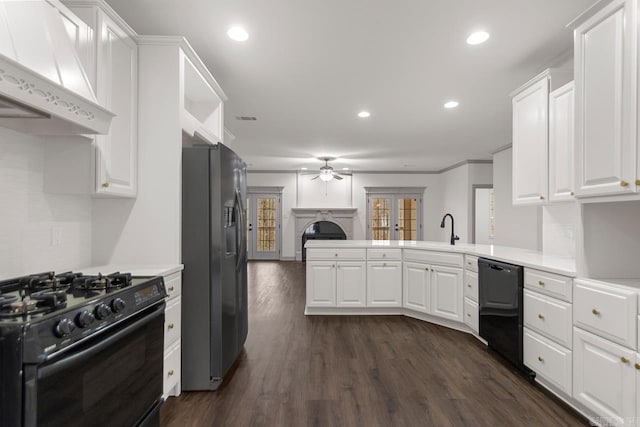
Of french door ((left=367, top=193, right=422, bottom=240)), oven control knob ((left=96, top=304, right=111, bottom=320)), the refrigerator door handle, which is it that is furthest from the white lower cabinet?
french door ((left=367, top=193, right=422, bottom=240))

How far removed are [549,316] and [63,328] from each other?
2.73 m

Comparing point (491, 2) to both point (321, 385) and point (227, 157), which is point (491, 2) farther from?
point (321, 385)

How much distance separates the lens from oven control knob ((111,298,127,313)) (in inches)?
49.0

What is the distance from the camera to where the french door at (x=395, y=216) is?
29.4 ft

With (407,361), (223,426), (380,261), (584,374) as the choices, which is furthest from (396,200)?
(223,426)

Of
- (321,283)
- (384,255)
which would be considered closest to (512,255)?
(384,255)

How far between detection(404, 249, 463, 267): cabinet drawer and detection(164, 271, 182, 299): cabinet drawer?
2667mm

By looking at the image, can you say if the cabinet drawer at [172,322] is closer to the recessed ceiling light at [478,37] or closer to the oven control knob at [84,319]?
the oven control knob at [84,319]

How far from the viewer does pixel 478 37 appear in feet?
7.63

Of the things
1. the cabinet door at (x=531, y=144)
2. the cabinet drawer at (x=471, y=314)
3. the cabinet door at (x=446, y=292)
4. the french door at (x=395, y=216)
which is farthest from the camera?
the french door at (x=395, y=216)

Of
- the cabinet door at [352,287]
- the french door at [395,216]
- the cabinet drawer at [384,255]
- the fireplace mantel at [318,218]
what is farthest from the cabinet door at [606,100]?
the french door at [395,216]

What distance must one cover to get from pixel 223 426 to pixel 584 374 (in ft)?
7.23

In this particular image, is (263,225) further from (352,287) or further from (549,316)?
(549,316)

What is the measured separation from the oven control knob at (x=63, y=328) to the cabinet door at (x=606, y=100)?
263 centimetres
